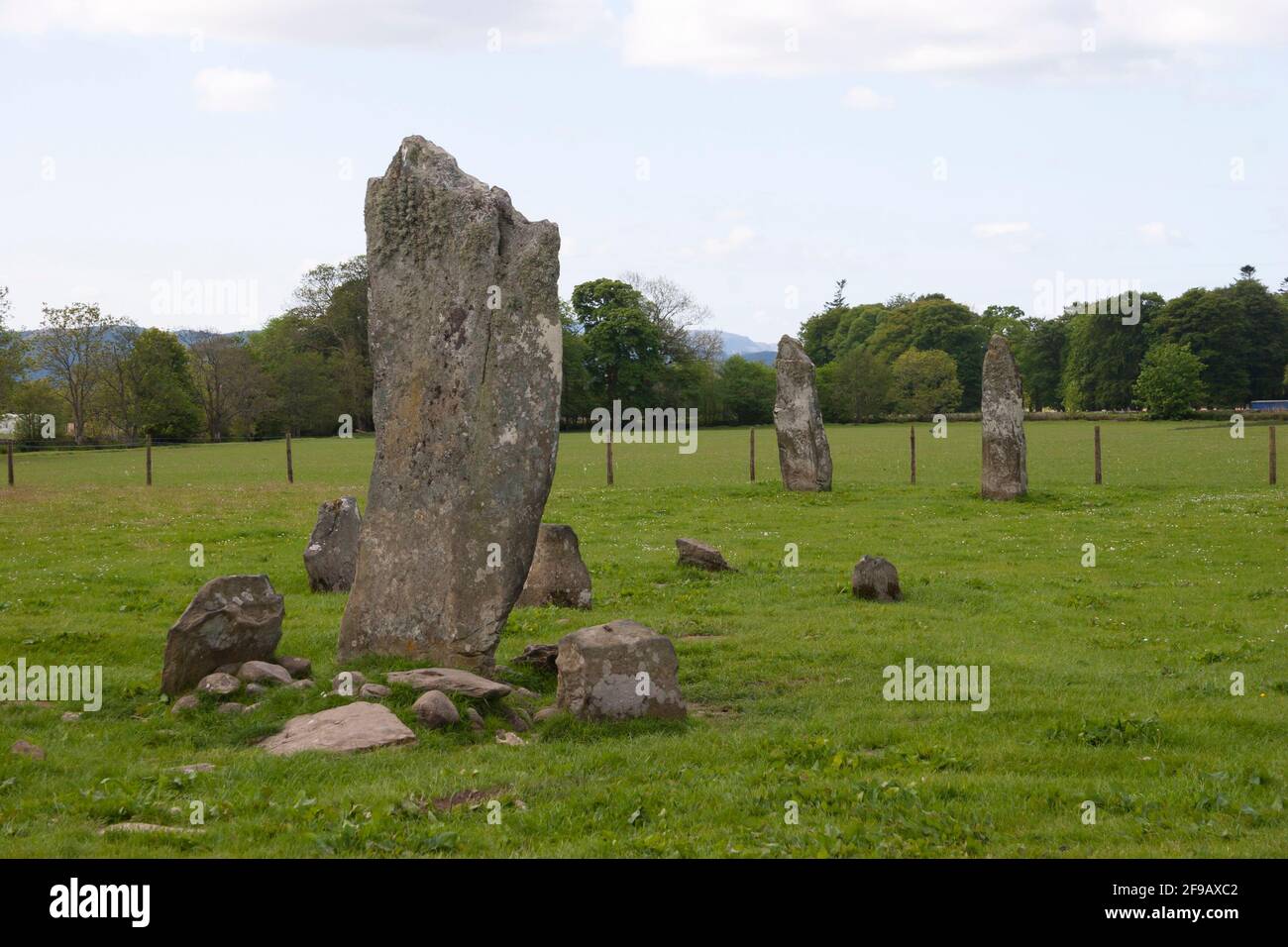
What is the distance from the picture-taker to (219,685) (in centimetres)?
1090

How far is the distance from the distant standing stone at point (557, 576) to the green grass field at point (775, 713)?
72cm

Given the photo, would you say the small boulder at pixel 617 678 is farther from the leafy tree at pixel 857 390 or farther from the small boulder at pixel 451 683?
the leafy tree at pixel 857 390

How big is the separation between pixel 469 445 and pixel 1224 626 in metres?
9.68

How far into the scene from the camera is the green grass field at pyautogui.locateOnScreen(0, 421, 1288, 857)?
7.58 metres

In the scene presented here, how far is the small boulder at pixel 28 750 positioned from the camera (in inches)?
363

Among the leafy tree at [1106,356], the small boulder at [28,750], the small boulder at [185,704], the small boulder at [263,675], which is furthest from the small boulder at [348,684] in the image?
the leafy tree at [1106,356]

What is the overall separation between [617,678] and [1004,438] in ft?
71.9

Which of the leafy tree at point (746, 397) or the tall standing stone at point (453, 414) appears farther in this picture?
the leafy tree at point (746, 397)

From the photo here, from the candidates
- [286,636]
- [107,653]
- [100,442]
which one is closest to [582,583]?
[286,636]

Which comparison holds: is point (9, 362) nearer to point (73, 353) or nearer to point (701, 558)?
point (73, 353)

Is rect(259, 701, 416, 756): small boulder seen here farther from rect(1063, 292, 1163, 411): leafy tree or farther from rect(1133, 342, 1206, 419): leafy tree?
rect(1063, 292, 1163, 411): leafy tree

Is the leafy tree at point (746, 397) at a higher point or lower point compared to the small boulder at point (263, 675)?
higher
